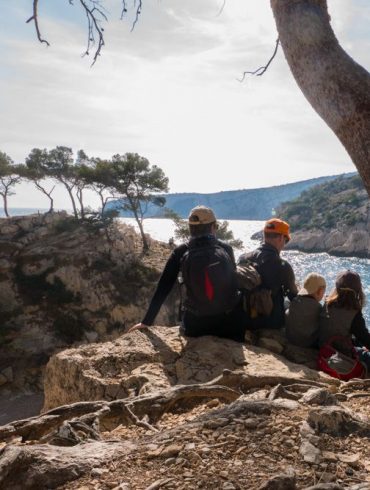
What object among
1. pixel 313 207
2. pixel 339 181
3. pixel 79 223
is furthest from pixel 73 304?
pixel 339 181

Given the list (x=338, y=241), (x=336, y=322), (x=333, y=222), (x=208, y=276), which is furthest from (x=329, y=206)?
(x=208, y=276)

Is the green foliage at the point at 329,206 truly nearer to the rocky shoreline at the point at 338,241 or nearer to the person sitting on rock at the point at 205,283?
the rocky shoreline at the point at 338,241

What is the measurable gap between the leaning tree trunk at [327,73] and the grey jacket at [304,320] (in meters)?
3.17

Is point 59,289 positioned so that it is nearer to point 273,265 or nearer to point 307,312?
point 273,265

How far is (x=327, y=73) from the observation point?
8.25ft

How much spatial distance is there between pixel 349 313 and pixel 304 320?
2.04 feet

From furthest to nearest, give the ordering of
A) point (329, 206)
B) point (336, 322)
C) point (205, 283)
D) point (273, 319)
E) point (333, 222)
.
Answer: point (329, 206) < point (333, 222) < point (273, 319) < point (336, 322) < point (205, 283)

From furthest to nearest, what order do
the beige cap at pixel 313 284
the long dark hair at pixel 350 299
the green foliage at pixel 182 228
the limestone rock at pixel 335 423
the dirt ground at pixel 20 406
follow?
Result: the green foliage at pixel 182 228 → the dirt ground at pixel 20 406 → the beige cap at pixel 313 284 → the long dark hair at pixel 350 299 → the limestone rock at pixel 335 423

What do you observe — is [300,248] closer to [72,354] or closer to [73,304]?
[73,304]

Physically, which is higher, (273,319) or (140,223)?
(140,223)

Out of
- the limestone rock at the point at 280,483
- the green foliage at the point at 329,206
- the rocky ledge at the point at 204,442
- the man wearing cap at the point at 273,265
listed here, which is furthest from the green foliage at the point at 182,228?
the green foliage at the point at 329,206

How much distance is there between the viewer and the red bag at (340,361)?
4.64 meters

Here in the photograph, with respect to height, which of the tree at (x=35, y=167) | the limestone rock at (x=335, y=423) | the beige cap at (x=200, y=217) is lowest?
the limestone rock at (x=335, y=423)

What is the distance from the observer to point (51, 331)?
27.1 meters
